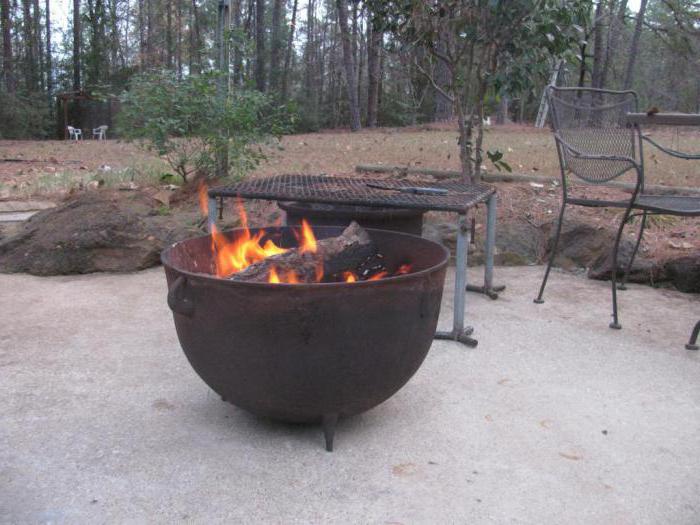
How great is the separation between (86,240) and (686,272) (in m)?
3.63

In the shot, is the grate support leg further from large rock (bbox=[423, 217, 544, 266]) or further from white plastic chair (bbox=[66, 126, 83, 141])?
white plastic chair (bbox=[66, 126, 83, 141])

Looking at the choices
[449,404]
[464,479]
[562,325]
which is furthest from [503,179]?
[464,479]

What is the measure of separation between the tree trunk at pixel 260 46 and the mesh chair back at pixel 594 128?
18674mm

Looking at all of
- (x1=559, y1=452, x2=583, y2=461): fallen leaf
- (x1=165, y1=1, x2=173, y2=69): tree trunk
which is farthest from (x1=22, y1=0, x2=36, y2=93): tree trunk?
(x1=559, y1=452, x2=583, y2=461): fallen leaf

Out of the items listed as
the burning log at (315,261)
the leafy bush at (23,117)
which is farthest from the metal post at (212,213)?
the leafy bush at (23,117)

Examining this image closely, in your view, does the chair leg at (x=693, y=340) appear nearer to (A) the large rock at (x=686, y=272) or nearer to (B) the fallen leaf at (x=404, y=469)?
(A) the large rock at (x=686, y=272)

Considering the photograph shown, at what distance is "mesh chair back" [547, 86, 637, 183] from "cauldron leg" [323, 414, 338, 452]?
2355 millimetres

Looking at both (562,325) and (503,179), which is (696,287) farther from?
(503,179)

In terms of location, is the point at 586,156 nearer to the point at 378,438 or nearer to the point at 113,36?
the point at 378,438

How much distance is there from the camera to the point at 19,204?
5438mm

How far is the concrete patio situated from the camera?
1952 millimetres

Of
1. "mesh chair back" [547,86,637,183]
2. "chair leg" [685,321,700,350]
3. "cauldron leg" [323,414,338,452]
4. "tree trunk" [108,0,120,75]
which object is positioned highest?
"tree trunk" [108,0,120,75]

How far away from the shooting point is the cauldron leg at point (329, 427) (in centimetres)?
223

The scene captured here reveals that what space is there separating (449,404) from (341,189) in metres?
1.23
